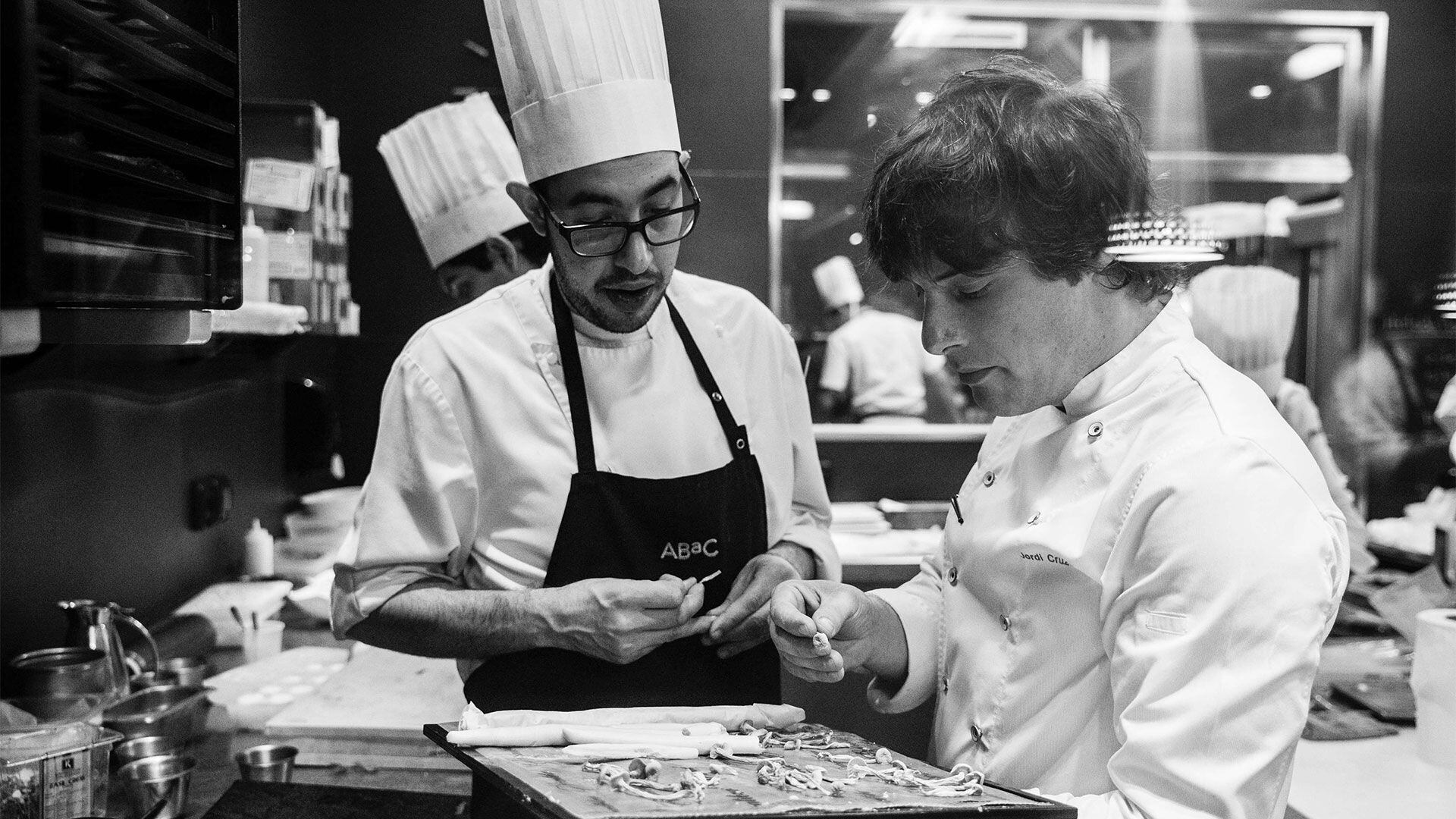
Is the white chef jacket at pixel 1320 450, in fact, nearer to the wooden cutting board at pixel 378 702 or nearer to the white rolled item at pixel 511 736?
the wooden cutting board at pixel 378 702

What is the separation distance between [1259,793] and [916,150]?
2.21ft

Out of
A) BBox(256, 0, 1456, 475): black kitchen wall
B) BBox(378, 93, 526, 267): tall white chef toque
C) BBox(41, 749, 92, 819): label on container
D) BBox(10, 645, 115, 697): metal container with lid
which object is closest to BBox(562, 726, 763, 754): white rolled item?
BBox(41, 749, 92, 819): label on container

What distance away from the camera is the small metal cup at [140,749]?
175 centimetres

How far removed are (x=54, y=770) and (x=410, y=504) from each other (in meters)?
0.53

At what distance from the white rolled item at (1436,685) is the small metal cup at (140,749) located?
182cm

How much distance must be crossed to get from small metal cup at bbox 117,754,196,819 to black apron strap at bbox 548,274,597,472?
719 mm

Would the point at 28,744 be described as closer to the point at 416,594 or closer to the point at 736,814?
the point at 416,594

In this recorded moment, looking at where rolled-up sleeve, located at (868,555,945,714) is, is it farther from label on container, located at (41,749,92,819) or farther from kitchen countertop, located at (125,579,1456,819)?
label on container, located at (41,749,92,819)

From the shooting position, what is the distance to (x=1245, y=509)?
101cm

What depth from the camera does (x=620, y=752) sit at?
46.4 inches

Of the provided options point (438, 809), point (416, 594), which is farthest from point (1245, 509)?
point (438, 809)

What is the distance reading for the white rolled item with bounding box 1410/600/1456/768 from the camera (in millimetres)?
1629

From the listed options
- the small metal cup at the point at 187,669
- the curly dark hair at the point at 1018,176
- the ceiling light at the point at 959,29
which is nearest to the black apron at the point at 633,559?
the curly dark hair at the point at 1018,176

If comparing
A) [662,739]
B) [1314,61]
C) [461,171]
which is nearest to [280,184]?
[461,171]
